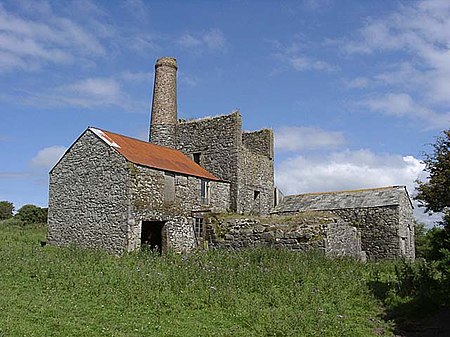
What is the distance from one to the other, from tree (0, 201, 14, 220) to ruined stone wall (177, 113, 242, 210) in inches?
1618

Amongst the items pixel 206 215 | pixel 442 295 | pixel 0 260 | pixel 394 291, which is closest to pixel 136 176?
pixel 206 215

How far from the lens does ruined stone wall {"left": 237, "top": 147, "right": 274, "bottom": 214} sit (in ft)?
94.8

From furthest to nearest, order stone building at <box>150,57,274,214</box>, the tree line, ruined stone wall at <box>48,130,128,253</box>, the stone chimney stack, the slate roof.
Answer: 1. the tree line
2. the stone chimney stack
3. stone building at <box>150,57,274,214</box>
4. the slate roof
5. ruined stone wall at <box>48,130,128,253</box>

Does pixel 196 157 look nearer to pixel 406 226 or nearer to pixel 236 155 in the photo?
pixel 236 155

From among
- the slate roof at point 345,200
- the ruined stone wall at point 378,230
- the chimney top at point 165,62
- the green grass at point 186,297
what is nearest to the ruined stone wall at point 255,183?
the slate roof at point 345,200

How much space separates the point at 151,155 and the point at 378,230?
43.2ft

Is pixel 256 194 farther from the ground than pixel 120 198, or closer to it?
farther from the ground

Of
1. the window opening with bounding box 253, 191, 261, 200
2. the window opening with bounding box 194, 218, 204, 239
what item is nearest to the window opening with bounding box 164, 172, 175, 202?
the window opening with bounding box 194, 218, 204, 239

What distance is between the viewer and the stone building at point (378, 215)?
83.0 feet

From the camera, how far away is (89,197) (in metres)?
22.4

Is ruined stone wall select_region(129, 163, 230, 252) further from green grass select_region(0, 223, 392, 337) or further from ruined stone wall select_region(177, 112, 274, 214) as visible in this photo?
green grass select_region(0, 223, 392, 337)

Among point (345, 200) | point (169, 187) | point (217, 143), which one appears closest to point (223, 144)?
point (217, 143)

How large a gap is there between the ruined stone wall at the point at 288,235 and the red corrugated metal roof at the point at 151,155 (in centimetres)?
→ 380

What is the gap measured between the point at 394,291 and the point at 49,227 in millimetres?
17284
